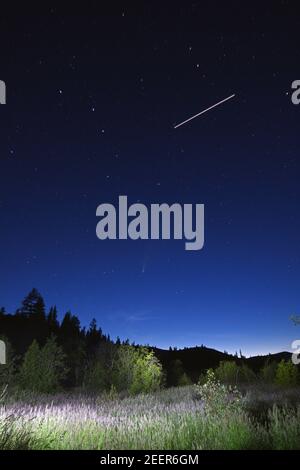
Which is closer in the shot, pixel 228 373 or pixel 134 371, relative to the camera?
pixel 134 371

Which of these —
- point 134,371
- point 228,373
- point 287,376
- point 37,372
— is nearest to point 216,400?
point 287,376

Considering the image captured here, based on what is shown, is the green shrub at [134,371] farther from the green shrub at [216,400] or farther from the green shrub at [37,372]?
the green shrub at [216,400]

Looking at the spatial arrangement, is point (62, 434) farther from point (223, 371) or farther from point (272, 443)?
point (223, 371)

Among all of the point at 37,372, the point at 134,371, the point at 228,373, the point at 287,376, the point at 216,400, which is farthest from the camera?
the point at 228,373

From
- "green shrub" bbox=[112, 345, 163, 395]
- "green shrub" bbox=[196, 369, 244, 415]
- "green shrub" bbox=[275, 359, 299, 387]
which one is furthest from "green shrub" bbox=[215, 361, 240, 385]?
"green shrub" bbox=[196, 369, 244, 415]

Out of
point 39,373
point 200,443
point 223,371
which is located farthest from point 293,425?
point 223,371

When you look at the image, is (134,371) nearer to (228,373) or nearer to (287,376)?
(228,373)

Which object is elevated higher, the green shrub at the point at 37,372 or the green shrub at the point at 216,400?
the green shrub at the point at 216,400

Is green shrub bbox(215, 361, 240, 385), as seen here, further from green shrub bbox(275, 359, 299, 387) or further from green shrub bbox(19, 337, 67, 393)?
green shrub bbox(19, 337, 67, 393)

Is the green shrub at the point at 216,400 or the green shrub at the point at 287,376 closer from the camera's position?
the green shrub at the point at 216,400

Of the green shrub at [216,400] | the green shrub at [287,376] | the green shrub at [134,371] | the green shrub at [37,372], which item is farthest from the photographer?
the green shrub at [134,371]

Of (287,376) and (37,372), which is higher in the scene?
(287,376)

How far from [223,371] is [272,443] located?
40630 millimetres

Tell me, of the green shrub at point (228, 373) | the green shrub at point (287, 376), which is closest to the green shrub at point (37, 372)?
the green shrub at point (287, 376)
